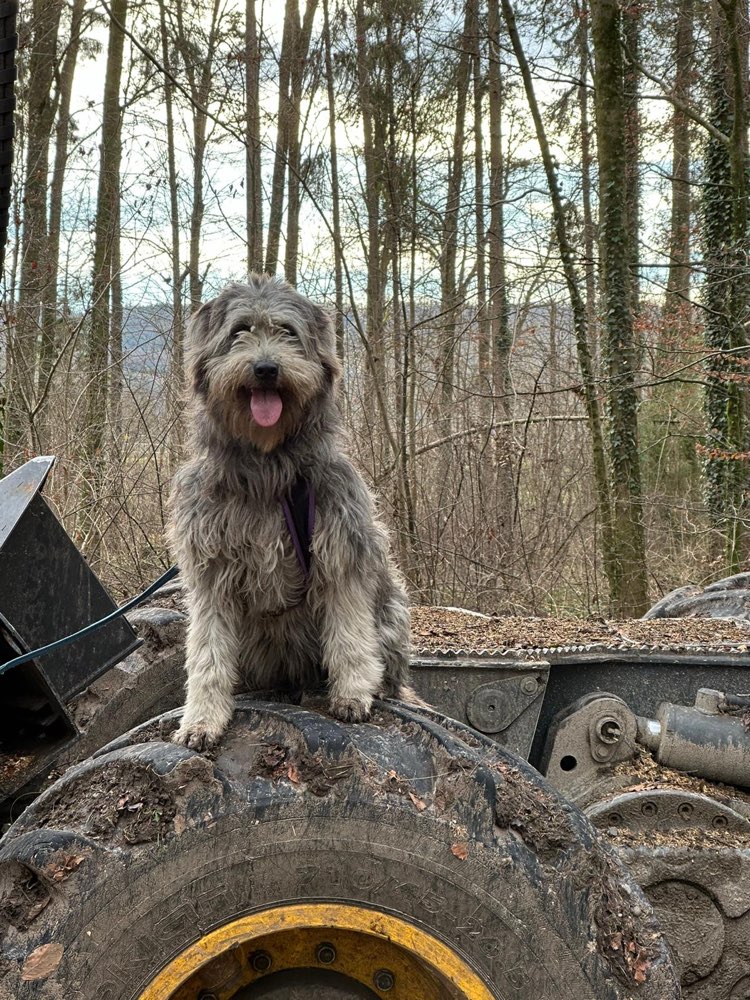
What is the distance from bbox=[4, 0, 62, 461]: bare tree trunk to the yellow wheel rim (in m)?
6.56

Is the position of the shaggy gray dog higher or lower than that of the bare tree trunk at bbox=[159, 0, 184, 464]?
lower

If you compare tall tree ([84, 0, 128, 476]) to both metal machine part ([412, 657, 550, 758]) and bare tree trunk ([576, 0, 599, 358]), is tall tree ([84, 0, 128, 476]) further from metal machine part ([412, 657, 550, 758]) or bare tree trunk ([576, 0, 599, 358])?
bare tree trunk ([576, 0, 599, 358])

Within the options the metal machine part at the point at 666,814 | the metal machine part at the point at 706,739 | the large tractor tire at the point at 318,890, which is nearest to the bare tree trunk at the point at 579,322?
the metal machine part at the point at 706,739

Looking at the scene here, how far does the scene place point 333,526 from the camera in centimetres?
261

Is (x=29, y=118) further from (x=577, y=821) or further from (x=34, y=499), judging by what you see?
(x=577, y=821)

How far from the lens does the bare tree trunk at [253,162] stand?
1011 cm

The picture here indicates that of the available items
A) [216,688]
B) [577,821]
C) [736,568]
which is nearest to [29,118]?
[736,568]

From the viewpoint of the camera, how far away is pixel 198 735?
2.09 meters

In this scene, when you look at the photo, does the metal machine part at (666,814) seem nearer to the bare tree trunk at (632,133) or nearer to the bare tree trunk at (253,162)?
the bare tree trunk at (632,133)

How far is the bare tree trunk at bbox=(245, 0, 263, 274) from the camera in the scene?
33.2 ft

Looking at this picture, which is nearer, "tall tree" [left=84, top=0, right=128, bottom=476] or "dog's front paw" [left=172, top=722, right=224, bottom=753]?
"dog's front paw" [left=172, top=722, right=224, bottom=753]

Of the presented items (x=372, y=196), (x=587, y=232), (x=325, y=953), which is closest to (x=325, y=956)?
(x=325, y=953)

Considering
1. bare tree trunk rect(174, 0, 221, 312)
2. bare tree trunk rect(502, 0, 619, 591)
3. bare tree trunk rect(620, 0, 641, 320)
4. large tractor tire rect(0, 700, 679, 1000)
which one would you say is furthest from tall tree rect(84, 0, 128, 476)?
large tractor tire rect(0, 700, 679, 1000)

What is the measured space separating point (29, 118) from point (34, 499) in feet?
37.3
